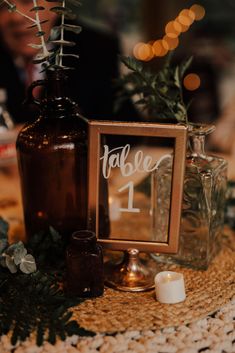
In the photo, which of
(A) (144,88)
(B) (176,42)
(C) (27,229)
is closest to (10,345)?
(C) (27,229)

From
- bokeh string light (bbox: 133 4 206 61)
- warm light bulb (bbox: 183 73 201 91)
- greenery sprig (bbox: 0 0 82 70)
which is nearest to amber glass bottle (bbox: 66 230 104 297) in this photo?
greenery sprig (bbox: 0 0 82 70)

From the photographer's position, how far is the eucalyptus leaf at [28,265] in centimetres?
89

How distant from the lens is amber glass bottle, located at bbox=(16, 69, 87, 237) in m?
0.96

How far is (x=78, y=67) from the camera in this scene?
2908 mm

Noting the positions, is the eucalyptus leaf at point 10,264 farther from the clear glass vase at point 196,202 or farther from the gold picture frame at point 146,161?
the clear glass vase at point 196,202

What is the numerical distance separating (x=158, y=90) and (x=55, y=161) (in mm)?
255

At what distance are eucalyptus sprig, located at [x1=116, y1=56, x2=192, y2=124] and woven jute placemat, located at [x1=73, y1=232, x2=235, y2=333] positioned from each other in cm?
32

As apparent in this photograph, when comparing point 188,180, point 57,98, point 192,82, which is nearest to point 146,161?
point 188,180

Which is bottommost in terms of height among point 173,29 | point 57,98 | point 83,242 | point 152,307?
point 152,307

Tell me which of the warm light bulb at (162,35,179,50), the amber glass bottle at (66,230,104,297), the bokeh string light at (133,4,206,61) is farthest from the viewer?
the bokeh string light at (133,4,206,61)

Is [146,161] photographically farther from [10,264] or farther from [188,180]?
[10,264]

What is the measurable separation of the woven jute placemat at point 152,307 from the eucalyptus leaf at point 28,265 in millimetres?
109

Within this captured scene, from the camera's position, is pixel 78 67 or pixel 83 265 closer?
pixel 83 265

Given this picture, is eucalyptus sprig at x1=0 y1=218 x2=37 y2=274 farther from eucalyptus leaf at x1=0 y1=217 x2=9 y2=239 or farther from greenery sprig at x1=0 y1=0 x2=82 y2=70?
greenery sprig at x1=0 y1=0 x2=82 y2=70
